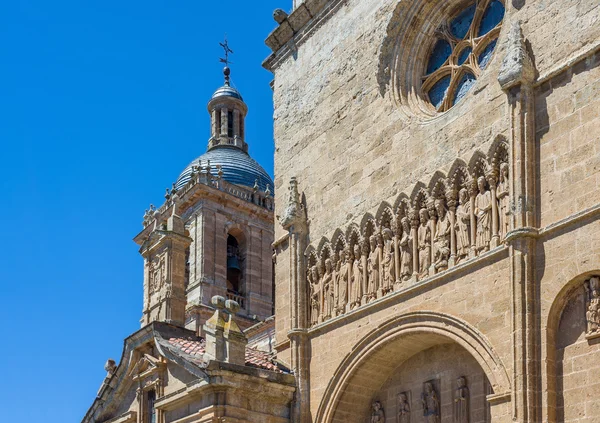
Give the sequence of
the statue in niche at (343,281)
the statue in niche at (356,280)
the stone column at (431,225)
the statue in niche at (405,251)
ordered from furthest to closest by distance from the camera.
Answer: the statue in niche at (343,281) < the statue in niche at (356,280) < the statue in niche at (405,251) < the stone column at (431,225)

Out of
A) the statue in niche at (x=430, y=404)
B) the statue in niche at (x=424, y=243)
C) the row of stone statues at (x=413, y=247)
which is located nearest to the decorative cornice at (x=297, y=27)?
the row of stone statues at (x=413, y=247)

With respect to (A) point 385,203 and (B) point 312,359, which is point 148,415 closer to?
(B) point 312,359

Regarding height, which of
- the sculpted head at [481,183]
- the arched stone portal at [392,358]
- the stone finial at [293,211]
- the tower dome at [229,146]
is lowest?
the arched stone portal at [392,358]

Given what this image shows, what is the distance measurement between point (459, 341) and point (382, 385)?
2.56 m

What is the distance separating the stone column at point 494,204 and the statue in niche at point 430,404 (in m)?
2.66

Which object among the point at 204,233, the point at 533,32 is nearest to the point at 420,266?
the point at 533,32

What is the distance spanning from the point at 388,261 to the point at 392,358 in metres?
1.44

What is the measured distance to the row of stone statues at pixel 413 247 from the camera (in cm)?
1277

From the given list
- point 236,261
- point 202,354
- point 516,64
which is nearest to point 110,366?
point 202,354

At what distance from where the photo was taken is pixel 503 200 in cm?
1253

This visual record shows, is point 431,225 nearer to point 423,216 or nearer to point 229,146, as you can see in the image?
point 423,216

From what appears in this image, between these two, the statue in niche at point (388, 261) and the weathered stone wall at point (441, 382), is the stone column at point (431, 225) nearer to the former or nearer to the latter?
the statue in niche at point (388, 261)

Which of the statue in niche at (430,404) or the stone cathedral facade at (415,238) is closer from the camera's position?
the stone cathedral facade at (415,238)

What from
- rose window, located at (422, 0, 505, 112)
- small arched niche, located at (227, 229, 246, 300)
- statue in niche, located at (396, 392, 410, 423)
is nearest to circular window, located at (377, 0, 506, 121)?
rose window, located at (422, 0, 505, 112)
